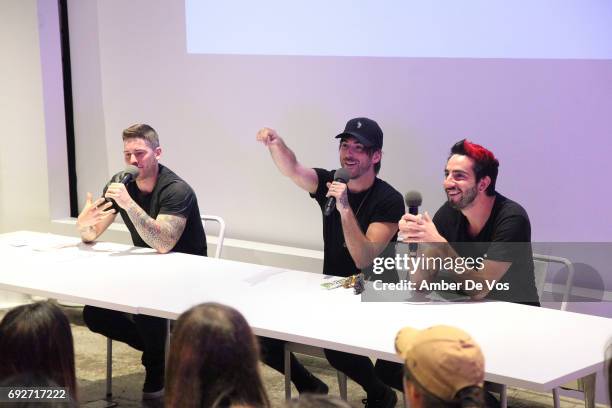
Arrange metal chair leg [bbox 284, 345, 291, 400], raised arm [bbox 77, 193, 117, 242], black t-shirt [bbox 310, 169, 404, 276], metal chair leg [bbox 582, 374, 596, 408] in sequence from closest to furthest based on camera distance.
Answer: metal chair leg [bbox 582, 374, 596, 408]
metal chair leg [bbox 284, 345, 291, 400]
black t-shirt [bbox 310, 169, 404, 276]
raised arm [bbox 77, 193, 117, 242]

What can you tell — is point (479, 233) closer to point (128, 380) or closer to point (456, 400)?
point (456, 400)

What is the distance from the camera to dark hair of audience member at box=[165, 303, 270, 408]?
195cm

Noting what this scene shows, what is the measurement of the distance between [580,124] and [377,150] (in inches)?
36.7

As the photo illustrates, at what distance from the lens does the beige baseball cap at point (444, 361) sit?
170 cm

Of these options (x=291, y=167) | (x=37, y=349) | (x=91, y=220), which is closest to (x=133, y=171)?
(x=91, y=220)

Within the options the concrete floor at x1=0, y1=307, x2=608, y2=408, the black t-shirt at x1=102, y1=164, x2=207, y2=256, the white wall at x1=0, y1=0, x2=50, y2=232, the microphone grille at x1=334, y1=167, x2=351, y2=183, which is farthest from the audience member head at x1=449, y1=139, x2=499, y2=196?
the white wall at x1=0, y1=0, x2=50, y2=232

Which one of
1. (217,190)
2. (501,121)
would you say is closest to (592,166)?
(501,121)

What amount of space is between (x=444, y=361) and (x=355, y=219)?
2058mm

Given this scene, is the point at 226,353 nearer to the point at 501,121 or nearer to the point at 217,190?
the point at 501,121

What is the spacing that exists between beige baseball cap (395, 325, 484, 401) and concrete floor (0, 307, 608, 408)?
230 cm

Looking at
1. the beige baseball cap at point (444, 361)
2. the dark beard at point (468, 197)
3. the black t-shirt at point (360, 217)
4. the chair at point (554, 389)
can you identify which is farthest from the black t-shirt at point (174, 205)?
the beige baseball cap at point (444, 361)

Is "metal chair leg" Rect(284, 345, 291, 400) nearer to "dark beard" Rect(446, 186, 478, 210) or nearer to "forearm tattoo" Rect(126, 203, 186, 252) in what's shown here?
"dark beard" Rect(446, 186, 478, 210)

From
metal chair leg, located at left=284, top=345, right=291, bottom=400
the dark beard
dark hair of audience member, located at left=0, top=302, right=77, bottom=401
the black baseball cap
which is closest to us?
dark hair of audience member, located at left=0, top=302, right=77, bottom=401

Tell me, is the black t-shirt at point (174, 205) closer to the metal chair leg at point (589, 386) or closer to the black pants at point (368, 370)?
the black pants at point (368, 370)
